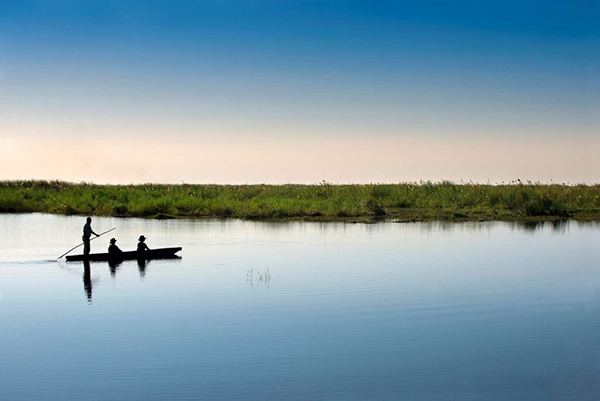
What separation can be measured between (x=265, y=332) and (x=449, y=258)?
9908 millimetres

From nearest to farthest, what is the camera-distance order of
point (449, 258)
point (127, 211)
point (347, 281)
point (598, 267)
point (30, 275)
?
point (347, 281) < point (30, 275) < point (598, 267) < point (449, 258) < point (127, 211)

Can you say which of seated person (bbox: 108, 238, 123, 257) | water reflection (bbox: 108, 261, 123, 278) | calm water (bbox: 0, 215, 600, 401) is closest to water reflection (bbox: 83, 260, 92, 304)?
calm water (bbox: 0, 215, 600, 401)

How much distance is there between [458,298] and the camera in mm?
14109

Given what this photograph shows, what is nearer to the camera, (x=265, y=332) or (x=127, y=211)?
(x=265, y=332)

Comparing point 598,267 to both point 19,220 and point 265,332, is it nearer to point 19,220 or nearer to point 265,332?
point 265,332

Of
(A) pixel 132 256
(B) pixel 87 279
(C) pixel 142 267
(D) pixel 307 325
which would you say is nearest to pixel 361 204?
(A) pixel 132 256

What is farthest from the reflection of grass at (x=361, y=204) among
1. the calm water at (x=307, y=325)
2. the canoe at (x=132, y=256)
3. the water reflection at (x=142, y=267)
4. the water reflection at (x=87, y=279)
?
the water reflection at (x=87, y=279)

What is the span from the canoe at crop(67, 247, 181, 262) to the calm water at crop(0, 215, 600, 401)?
276 mm

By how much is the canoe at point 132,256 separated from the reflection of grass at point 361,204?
1582 cm

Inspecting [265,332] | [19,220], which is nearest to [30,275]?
[265,332]

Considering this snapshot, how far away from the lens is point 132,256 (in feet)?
63.6

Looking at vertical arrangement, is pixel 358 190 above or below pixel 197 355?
above

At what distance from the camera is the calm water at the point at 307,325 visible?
8.77 metres

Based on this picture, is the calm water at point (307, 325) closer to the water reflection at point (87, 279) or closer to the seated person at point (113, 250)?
the water reflection at point (87, 279)
